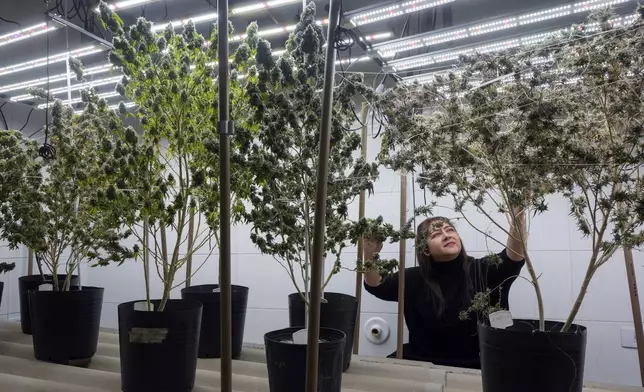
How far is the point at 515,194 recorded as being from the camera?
1357 millimetres

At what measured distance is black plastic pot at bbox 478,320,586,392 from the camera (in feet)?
4.20

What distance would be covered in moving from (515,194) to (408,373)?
878 millimetres

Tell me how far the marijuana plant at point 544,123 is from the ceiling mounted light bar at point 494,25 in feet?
3.11

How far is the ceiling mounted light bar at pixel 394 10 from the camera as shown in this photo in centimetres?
212

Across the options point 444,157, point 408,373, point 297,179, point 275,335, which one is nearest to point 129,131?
point 297,179

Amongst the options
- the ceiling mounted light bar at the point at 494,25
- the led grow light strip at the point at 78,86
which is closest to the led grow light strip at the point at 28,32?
the led grow light strip at the point at 78,86

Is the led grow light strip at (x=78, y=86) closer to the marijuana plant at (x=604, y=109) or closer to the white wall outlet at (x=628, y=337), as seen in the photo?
the marijuana plant at (x=604, y=109)

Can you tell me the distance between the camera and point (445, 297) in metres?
2.67

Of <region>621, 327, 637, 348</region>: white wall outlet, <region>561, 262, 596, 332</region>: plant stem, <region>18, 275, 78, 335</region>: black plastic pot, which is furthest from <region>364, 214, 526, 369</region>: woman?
<region>18, 275, 78, 335</region>: black plastic pot

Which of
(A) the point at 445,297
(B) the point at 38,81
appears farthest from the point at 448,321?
(B) the point at 38,81

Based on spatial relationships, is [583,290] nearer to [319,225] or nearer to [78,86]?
[319,225]

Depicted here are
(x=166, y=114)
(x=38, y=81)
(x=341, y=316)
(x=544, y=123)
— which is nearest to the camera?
(x=544, y=123)

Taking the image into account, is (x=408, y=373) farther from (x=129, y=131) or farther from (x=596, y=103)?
(x=129, y=131)

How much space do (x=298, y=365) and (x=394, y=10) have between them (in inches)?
64.6
